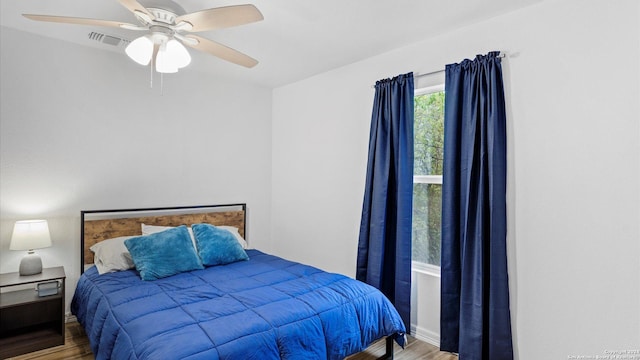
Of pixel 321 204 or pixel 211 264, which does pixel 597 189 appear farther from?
pixel 211 264

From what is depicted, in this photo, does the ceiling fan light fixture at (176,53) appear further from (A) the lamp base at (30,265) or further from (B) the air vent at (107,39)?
(A) the lamp base at (30,265)

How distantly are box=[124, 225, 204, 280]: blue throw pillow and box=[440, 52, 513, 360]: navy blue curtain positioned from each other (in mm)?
2052

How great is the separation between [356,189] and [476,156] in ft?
4.11

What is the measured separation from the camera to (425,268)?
2955 mm

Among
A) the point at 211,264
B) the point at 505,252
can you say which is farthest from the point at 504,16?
the point at 211,264

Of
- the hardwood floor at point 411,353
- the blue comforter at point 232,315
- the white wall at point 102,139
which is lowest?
the hardwood floor at point 411,353

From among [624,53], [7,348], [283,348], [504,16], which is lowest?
[7,348]

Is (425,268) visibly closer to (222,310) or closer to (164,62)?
(222,310)

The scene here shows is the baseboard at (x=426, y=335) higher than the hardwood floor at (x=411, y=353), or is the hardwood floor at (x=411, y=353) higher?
the baseboard at (x=426, y=335)

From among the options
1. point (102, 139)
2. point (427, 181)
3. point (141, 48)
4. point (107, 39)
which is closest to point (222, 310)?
point (141, 48)

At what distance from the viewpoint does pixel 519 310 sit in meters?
2.32

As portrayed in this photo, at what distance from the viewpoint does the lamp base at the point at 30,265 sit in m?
2.63

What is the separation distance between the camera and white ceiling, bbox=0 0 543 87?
2.29 meters

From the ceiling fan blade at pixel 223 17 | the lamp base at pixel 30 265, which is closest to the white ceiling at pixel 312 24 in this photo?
the ceiling fan blade at pixel 223 17
